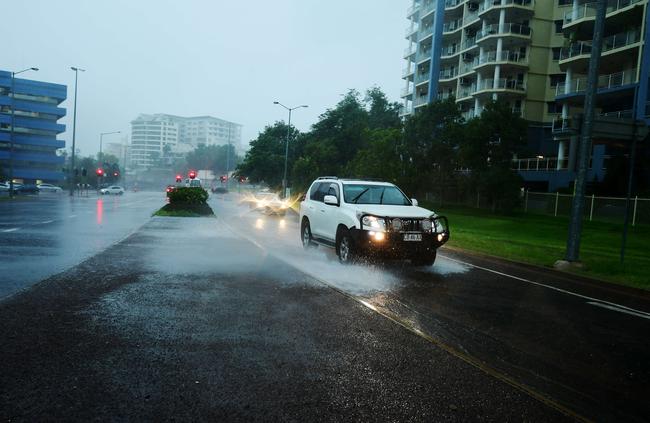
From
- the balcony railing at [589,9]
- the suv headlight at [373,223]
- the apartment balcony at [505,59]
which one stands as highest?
the balcony railing at [589,9]

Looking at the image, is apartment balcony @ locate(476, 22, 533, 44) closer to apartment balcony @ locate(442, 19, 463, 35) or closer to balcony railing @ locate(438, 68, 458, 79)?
apartment balcony @ locate(442, 19, 463, 35)

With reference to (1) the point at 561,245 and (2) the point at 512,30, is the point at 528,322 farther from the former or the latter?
(2) the point at 512,30

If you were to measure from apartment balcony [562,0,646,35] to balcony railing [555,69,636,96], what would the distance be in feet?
14.1

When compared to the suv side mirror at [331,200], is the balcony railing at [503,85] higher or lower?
higher

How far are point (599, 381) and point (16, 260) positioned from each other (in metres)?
10.0

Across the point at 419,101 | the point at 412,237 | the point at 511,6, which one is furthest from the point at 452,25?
the point at 412,237

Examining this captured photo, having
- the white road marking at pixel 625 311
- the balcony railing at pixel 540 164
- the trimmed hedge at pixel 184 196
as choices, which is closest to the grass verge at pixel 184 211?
the trimmed hedge at pixel 184 196

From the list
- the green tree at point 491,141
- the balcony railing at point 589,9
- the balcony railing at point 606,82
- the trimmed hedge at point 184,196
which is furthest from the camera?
the balcony railing at point 589,9

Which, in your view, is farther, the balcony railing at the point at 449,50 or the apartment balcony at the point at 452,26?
the balcony railing at the point at 449,50

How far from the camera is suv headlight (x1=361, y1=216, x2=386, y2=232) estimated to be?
1025 cm

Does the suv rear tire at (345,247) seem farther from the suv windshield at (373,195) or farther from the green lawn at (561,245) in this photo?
the green lawn at (561,245)

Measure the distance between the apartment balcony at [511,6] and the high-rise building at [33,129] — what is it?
8375cm

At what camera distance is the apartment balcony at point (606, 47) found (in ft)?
125

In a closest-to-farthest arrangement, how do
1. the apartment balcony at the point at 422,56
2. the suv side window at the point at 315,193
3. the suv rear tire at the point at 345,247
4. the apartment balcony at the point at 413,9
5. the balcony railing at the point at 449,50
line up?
the suv rear tire at the point at 345,247, the suv side window at the point at 315,193, the balcony railing at the point at 449,50, the apartment balcony at the point at 422,56, the apartment balcony at the point at 413,9
